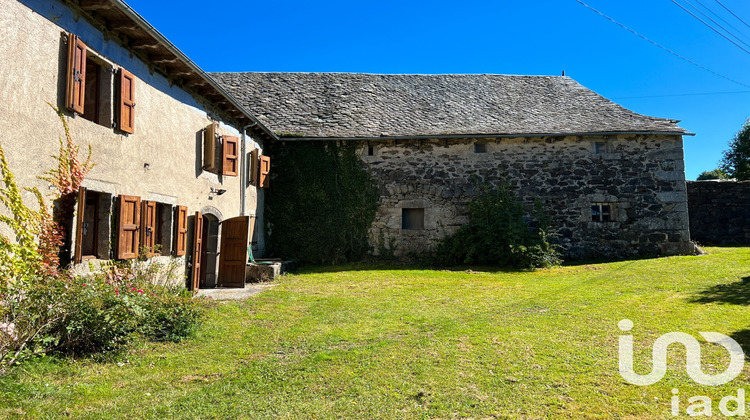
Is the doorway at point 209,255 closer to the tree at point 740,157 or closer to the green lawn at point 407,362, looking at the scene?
the green lawn at point 407,362

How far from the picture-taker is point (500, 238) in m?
12.4

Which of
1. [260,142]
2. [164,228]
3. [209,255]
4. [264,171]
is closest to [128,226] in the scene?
[164,228]

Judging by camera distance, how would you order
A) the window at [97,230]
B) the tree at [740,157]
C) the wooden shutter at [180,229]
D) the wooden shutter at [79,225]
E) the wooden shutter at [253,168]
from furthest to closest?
the tree at [740,157]
the wooden shutter at [253,168]
the wooden shutter at [180,229]
the window at [97,230]
the wooden shutter at [79,225]

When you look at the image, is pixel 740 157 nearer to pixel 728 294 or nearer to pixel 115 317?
pixel 728 294

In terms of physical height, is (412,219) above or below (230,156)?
below

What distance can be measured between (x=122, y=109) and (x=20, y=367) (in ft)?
12.1

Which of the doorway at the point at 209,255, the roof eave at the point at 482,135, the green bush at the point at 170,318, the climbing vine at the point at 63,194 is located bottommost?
the green bush at the point at 170,318

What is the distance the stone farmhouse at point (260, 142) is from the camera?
546 centimetres

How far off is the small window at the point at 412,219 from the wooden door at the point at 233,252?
16.8ft

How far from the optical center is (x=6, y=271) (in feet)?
15.0

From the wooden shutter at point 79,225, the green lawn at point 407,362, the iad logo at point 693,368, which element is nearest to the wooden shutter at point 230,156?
the green lawn at point 407,362

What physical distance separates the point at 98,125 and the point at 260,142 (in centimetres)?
689

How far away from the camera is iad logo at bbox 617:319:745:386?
12.8 ft

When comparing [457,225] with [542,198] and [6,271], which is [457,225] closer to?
[542,198]
